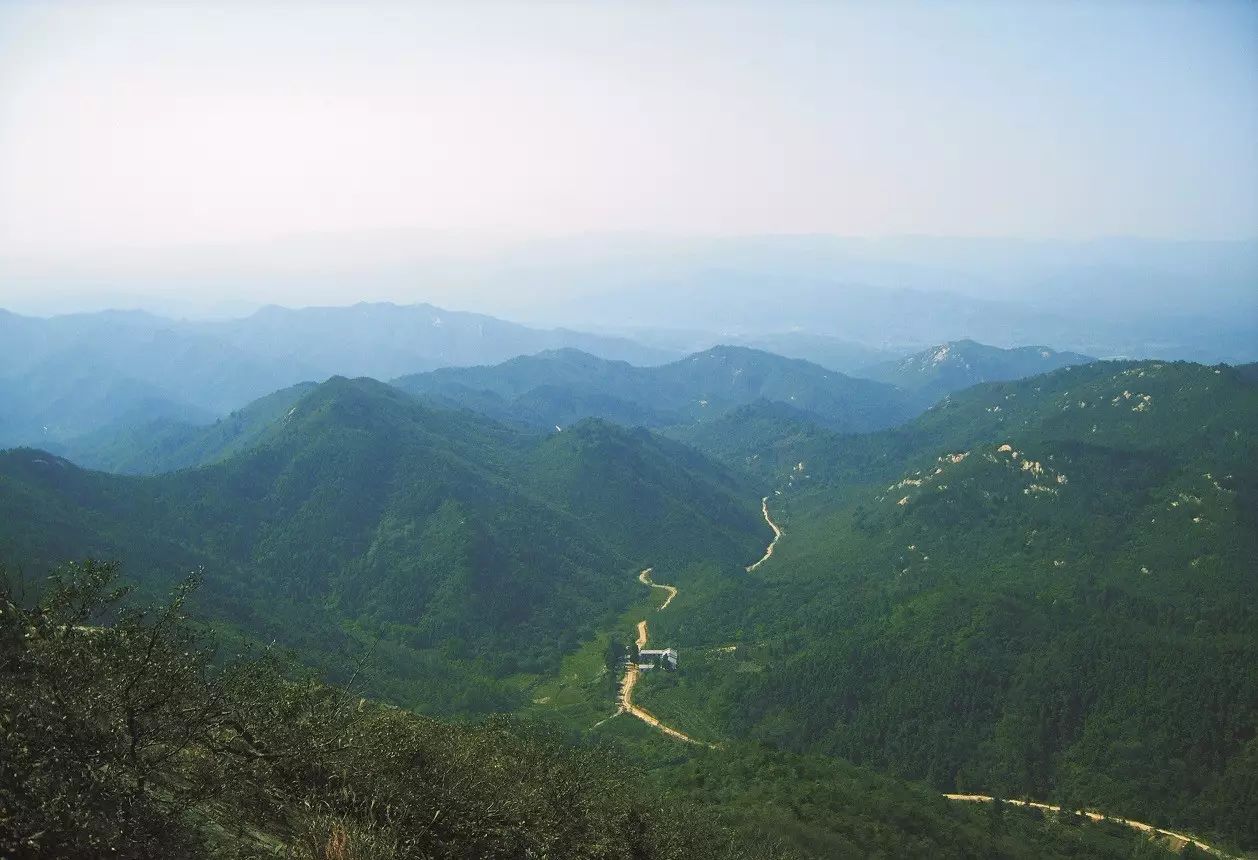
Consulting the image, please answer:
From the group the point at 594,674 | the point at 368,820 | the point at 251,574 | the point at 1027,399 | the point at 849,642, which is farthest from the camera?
the point at 1027,399

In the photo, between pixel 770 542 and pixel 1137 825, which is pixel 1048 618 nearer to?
pixel 1137 825

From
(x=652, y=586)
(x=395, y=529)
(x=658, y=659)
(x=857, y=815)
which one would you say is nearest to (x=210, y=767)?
(x=857, y=815)

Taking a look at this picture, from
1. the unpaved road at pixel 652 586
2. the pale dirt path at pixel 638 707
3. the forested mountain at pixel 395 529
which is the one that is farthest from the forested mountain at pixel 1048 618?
the forested mountain at pixel 395 529

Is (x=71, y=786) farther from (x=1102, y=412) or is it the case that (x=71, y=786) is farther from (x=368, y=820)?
(x=1102, y=412)

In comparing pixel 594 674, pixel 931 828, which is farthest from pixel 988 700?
pixel 594 674

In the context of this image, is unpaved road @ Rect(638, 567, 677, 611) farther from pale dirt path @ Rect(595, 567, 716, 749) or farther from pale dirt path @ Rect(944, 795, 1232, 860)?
pale dirt path @ Rect(944, 795, 1232, 860)
